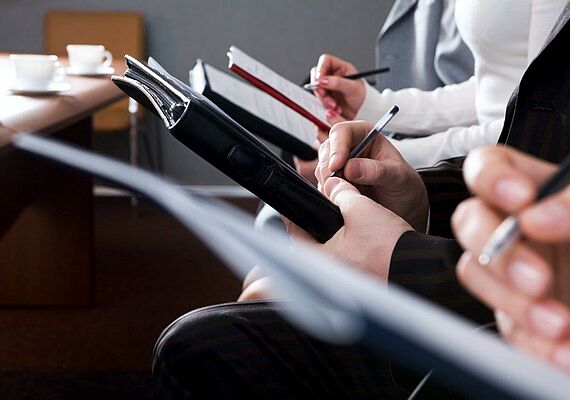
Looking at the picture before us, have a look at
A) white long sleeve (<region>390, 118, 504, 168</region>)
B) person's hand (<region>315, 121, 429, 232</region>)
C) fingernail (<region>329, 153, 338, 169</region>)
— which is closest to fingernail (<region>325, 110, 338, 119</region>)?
white long sleeve (<region>390, 118, 504, 168</region>)

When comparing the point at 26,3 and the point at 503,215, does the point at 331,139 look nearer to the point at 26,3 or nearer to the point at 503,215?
the point at 503,215

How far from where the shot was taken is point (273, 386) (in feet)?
2.80

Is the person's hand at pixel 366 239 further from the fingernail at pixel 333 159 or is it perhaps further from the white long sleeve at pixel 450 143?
the white long sleeve at pixel 450 143

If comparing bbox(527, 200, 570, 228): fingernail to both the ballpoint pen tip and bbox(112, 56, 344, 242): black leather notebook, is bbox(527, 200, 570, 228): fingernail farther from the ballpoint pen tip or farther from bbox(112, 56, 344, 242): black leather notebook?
bbox(112, 56, 344, 242): black leather notebook

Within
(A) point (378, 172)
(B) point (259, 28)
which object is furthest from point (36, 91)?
(B) point (259, 28)

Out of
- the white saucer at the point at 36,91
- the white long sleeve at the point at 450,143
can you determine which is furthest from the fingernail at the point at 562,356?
the white saucer at the point at 36,91

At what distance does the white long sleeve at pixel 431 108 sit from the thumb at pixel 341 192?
2.66ft

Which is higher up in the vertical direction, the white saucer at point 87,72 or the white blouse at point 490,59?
the white blouse at point 490,59

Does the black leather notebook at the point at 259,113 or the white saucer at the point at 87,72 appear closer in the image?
the black leather notebook at the point at 259,113

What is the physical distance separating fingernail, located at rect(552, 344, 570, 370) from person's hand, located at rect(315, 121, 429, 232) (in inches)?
21.6

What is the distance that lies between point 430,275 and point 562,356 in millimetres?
397

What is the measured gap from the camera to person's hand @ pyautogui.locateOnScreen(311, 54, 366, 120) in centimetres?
164

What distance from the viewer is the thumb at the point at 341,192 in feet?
2.61

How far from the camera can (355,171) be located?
2.99 feet
